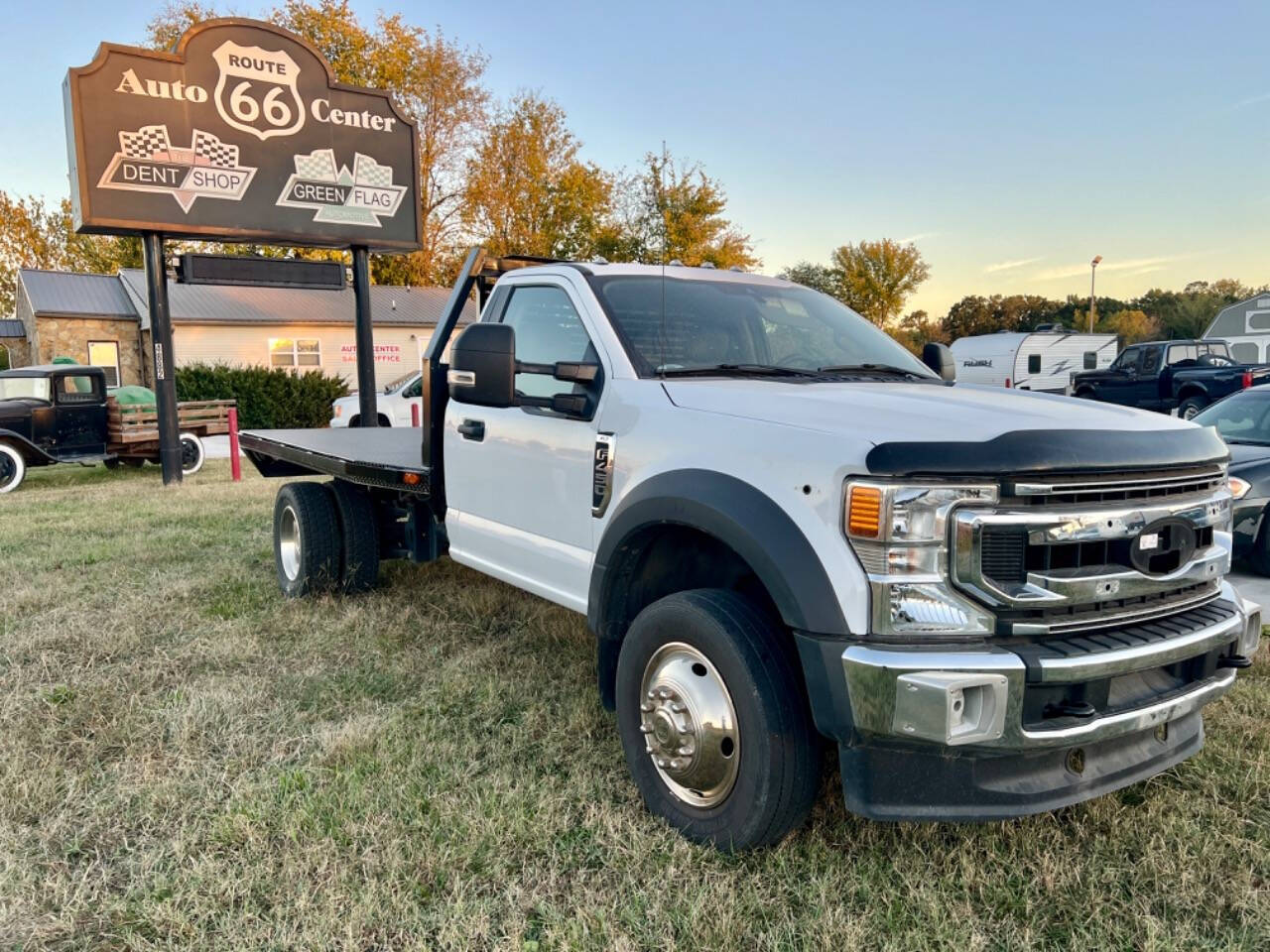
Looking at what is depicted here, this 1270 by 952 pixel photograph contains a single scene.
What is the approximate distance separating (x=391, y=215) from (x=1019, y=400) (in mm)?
11200

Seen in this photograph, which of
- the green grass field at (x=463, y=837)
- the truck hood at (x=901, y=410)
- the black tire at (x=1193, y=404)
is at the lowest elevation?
the green grass field at (x=463, y=837)

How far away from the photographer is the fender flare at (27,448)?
11.2 m

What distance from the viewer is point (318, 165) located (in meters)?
11.9

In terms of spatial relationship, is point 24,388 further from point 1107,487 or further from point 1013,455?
point 1107,487

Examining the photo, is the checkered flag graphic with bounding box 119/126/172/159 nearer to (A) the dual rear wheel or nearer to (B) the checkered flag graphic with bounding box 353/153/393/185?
(B) the checkered flag graphic with bounding box 353/153/393/185

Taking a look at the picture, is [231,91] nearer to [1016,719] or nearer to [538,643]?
[538,643]

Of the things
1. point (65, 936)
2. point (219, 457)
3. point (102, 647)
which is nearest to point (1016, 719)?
point (65, 936)

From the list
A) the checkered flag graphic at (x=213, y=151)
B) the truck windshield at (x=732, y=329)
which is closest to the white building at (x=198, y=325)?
the checkered flag graphic at (x=213, y=151)

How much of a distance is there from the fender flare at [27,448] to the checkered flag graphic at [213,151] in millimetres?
4210

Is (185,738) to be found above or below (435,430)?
below

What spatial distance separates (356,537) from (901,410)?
3809 mm

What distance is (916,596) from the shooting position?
2.25 meters

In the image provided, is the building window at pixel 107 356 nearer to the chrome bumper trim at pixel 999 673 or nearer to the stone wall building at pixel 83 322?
the stone wall building at pixel 83 322

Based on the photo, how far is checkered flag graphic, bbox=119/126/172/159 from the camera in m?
10.6
